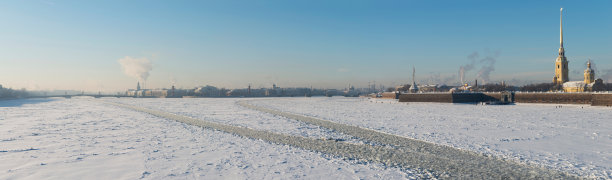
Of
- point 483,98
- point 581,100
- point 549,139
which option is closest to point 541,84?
point 483,98

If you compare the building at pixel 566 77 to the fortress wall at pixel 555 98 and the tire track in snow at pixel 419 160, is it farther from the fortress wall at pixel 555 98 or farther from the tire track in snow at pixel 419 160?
the tire track in snow at pixel 419 160

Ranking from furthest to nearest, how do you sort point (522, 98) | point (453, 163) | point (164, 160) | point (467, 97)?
point (467, 97) < point (522, 98) < point (453, 163) < point (164, 160)

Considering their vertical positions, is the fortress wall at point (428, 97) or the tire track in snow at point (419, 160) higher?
the fortress wall at point (428, 97)

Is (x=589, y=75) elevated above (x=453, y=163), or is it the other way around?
(x=589, y=75)

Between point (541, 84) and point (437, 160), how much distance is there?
135 m

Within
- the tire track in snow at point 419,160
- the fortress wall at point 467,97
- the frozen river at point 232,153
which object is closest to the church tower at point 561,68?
the fortress wall at point 467,97

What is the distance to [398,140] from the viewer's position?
52.1ft

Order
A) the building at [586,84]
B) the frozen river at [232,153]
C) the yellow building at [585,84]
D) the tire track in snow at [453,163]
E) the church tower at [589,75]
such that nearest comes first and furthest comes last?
the frozen river at [232,153]
the tire track in snow at [453,163]
the yellow building at [585,84]
the building at [586,84]
the church tower at [589,75]

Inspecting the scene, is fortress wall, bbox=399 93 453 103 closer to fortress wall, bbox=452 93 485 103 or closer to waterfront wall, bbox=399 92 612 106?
waterfront wall, bbox=399 92 612 106

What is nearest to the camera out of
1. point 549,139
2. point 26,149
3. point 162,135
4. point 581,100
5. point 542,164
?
point 542,164

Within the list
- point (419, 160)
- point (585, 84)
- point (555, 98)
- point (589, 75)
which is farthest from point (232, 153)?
point (589, 75)

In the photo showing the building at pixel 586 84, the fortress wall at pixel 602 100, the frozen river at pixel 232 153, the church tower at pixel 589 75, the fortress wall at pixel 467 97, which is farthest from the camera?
the church tower at pixel 589 75

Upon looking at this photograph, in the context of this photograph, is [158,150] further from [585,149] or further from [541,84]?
[541,84]

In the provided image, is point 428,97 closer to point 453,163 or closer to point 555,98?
point 555,98
